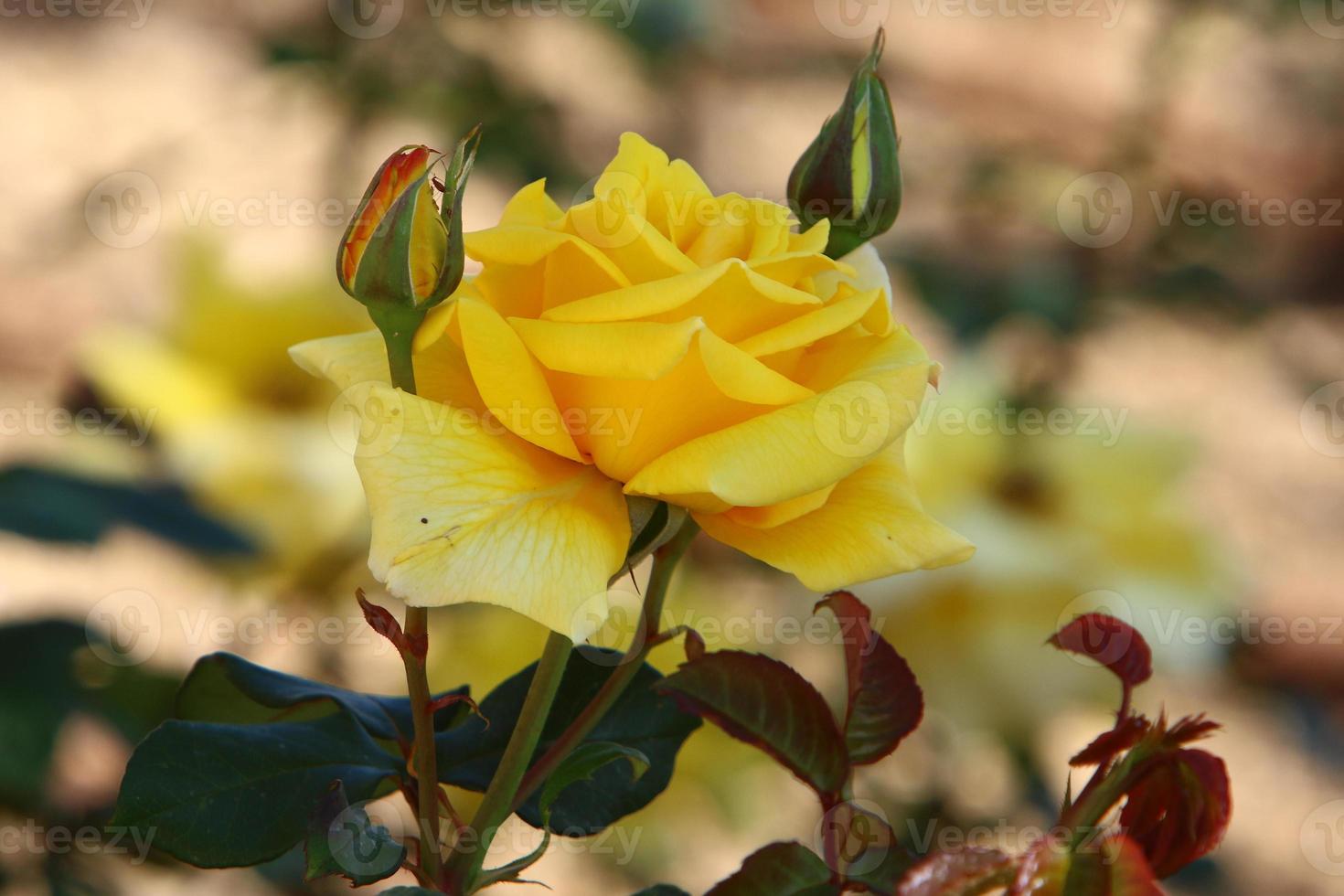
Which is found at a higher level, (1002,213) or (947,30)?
(947,30)

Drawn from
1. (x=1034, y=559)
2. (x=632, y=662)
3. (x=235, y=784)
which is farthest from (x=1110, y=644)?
(x=1034, y=559)

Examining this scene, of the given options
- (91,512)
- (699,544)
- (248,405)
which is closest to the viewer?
(91,512)

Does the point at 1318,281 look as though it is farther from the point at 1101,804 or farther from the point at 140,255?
the point at 1101,804

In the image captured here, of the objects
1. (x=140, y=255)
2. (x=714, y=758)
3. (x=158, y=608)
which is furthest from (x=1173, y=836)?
(x=140, y=255)

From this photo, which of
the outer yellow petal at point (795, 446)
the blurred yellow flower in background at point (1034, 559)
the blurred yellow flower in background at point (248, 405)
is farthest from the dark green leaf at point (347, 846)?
the blurred yellow flower in background at point (1034, 559)

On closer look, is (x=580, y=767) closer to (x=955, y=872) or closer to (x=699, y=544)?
(x=955, y=872)

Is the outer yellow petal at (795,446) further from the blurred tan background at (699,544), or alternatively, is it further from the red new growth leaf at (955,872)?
the blurred tan background at (699,544)
